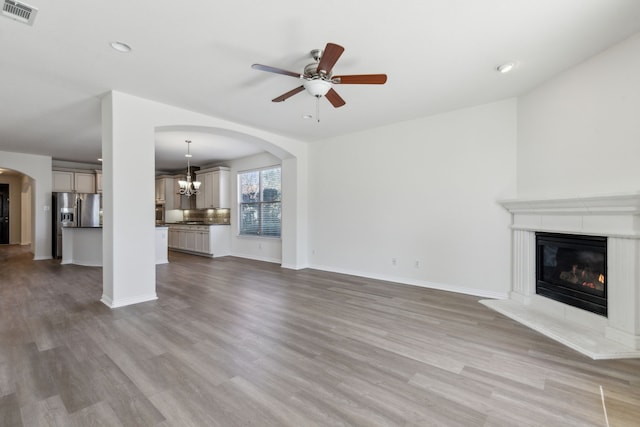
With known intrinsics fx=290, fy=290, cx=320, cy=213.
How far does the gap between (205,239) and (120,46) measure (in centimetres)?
605

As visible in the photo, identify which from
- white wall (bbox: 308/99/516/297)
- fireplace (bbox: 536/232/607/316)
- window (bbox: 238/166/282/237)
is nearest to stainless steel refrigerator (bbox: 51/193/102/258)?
window (bbox: 238/166/282/237)

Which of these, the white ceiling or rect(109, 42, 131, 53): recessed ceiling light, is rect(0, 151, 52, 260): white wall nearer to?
the white ceiling

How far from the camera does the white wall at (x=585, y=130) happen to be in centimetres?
266

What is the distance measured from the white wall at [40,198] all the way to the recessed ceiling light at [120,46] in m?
7.35

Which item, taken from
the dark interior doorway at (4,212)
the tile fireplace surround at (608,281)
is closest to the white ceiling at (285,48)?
the tile fireplace surround at (608,281)

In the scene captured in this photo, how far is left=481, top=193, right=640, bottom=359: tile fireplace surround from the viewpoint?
8.38 ft

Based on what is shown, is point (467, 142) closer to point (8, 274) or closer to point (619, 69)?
point (619, 69)

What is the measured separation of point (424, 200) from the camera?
479 centimetres

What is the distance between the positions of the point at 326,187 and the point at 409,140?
1984 millimetres

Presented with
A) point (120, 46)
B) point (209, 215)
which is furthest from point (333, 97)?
point (209, 215)

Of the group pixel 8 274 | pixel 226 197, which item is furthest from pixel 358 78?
pixel 8 274

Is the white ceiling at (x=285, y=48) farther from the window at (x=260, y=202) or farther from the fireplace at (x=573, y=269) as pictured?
the window at (x=260, y=202)

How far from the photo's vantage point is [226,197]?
8477mm

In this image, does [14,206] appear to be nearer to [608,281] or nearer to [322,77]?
[322,77]
